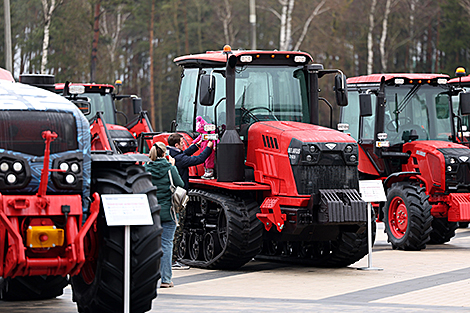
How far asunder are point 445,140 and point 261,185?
5168mm

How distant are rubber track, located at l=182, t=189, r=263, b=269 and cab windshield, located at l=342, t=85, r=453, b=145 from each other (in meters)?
4.61

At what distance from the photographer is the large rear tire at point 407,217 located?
14.5 m

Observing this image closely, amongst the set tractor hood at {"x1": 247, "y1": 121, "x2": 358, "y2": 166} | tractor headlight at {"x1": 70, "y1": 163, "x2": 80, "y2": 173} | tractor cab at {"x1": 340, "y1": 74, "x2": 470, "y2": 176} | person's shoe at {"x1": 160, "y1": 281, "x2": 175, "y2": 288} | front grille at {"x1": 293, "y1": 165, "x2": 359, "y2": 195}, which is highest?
tractor cab at {"x1": 340, "y1": 74, "x2": 470, "y2": 176}

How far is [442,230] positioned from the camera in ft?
52.6

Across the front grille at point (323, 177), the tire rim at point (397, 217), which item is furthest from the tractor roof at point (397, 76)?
the front grille at point (323, 177)

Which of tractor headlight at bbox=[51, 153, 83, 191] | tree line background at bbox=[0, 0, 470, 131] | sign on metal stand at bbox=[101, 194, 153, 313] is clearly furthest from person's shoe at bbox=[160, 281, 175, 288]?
tree line background at bbox=[0, 0, 470, 131]

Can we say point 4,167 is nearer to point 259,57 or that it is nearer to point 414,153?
point 259,57

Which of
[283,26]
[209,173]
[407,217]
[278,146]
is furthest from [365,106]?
[283,26]

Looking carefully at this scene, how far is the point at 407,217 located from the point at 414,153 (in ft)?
4.57

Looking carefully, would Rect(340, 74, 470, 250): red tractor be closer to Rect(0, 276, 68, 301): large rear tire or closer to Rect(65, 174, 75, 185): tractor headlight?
Rect(0, 276, 68, 301): large rear tire

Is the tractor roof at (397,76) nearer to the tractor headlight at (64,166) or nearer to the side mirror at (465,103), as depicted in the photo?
the side mirror at (465,103)

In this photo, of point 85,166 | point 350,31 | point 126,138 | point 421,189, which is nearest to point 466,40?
point 350,31

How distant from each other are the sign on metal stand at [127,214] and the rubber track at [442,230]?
932 cm

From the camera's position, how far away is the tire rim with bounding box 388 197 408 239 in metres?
15.2
